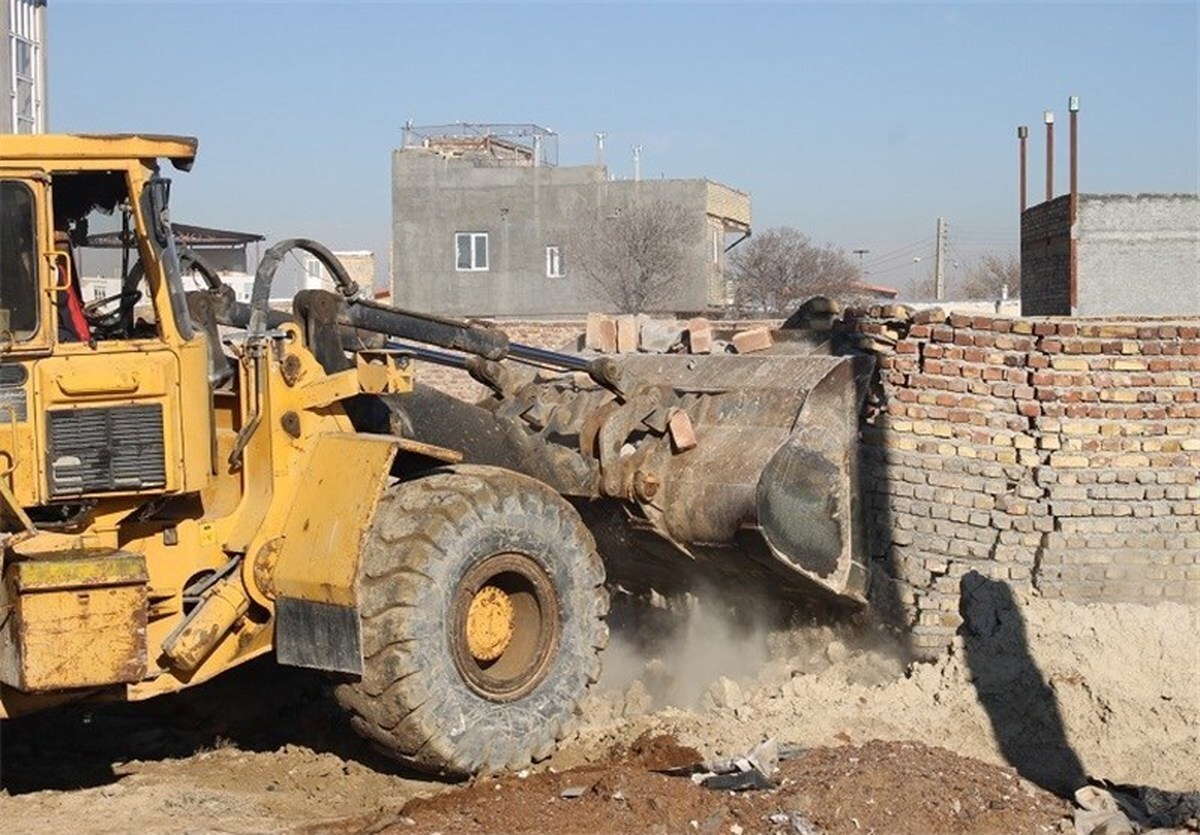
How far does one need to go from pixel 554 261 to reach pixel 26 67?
3313 cm

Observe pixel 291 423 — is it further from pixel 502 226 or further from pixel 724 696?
pixel 502 226

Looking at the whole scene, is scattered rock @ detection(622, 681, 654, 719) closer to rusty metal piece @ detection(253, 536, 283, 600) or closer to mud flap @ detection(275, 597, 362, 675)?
mud flap @ detection(275, 597, 362, 675)

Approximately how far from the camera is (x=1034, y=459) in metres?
8.95

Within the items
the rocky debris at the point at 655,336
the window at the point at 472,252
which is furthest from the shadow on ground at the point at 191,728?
the window at the point at 472,252

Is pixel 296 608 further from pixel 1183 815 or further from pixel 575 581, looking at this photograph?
pixel 1183 815

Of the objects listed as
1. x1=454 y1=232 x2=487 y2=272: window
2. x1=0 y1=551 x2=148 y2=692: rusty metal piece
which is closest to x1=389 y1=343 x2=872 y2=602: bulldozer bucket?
x1=0 y1=551 x2=148 y2=692: rusty metal piece

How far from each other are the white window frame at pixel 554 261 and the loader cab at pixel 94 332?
47330mm

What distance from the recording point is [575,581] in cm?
778

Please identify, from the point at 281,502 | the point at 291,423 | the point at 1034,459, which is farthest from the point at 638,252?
the point at 281,502

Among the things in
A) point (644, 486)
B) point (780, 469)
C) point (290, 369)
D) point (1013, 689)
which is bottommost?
point (1013, 689)

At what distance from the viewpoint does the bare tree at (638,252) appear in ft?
169

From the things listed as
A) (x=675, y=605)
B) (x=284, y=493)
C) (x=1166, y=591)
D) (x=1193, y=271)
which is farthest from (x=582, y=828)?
(x=1193, y=271)

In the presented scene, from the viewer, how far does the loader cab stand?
6.45 m

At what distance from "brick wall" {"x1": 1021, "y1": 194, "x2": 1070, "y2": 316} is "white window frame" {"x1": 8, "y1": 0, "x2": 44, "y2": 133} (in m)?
15.6
